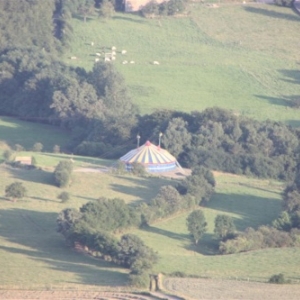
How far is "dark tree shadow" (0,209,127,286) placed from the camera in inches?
2586

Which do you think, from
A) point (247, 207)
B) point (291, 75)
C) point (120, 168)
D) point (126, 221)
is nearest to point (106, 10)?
point (291, 75)

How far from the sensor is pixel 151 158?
8625 cm

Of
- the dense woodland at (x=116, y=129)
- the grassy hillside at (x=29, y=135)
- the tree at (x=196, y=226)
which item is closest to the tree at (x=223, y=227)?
the dense woodland at (x=116, y=129)

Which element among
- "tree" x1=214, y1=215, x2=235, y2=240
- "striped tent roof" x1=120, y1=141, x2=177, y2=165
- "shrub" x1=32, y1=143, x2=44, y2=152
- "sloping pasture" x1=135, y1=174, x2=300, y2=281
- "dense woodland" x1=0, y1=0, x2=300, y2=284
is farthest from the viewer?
"shrub" x1=32, y1=143, x2=44, y2=152

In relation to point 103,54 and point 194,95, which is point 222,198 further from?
point 103,54

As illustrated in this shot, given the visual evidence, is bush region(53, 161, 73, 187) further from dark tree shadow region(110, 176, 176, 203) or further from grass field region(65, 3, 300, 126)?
grass field region(65, 3, 300, 126)

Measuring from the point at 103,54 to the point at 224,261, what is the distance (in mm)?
45437

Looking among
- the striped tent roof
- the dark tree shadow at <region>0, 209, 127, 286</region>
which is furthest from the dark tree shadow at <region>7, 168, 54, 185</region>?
the dark tree shadow at <region>0, 209, 127, 286</region>

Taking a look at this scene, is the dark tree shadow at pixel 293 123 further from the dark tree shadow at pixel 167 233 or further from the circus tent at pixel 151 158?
the dark tree shadow at pixel 167 233

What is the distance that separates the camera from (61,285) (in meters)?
63.6

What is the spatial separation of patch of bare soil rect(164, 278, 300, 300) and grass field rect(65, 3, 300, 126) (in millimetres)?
37301

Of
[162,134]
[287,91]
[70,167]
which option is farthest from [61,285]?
[287,91]

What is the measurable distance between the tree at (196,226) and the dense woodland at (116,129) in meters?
1.29

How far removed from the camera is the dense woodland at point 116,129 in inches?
2859
